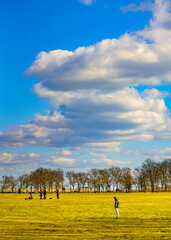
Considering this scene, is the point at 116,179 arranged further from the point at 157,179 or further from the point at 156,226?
the point at 156,226

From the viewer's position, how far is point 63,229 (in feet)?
77.4

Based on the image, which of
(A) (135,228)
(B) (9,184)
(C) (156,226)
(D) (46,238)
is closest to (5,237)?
(D) (46,238)

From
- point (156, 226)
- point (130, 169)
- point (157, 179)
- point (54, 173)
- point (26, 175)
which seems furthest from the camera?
point (26, 175)

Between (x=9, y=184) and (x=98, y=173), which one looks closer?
(x=98, y=173)

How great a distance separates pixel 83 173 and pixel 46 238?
173 m

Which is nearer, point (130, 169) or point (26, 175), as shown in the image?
point (130, 169)

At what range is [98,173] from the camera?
18200cm

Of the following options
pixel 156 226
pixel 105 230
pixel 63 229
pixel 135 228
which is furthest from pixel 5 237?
pixel 156 226

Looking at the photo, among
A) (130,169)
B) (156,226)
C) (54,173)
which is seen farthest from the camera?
(130,169)

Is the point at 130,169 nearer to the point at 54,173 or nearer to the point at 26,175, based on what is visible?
the point at 54,173

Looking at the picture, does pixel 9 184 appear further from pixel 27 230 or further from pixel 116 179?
pixel 27 230

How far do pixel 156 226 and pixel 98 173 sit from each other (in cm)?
15894

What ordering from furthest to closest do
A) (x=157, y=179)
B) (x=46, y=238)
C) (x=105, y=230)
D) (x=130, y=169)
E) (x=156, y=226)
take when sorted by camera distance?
(x=130, y=169) → (x=157, y=179) → (x=156, y=226) → (x=105, y=230) → (x=46, y=238)

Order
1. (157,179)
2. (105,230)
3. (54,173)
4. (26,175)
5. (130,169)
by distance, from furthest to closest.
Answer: (26,175) < (130,169) < (54,173) < (157,179) < (105,230)
